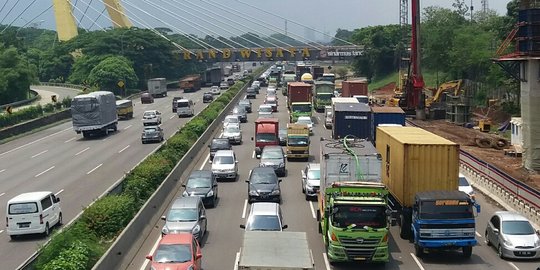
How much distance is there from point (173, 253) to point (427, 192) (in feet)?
29.4

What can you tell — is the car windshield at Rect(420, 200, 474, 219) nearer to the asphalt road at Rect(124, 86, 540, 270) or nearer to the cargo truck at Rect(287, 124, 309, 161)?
the asphalt road at Rect(124, 86, 540, 270)

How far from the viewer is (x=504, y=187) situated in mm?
33312

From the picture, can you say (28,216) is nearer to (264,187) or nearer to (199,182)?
(199,182)

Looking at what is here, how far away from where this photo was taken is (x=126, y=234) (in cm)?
2436

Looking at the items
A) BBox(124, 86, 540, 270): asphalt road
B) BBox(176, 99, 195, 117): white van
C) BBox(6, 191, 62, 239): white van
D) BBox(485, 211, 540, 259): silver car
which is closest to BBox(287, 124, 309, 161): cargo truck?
BBox(124, 86, 540, 270): asphalt road

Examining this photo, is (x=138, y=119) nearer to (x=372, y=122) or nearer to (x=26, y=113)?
(x=26, y=113)

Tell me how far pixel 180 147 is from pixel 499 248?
24390mm

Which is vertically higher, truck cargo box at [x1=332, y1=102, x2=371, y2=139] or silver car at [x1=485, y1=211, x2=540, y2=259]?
truck cargo box at [x1=332, y1=102, x2=371, y2=139]

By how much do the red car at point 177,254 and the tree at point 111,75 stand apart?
93.1 meters

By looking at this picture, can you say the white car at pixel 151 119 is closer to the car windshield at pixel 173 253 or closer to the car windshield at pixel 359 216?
the car windshield at pixel 359 216

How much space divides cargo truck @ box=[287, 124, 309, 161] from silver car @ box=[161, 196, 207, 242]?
1971 cm

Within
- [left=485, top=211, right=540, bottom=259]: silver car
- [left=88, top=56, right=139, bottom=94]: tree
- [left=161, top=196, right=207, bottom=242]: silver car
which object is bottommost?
[left=485, top=211, right=540, bottom=259]: silver car

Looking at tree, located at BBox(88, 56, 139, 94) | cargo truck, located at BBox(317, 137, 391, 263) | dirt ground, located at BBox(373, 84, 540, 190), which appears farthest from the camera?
tree, located at BBox(88, 56, 139, 94)

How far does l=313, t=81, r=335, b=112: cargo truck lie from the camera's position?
7981cm
